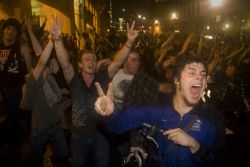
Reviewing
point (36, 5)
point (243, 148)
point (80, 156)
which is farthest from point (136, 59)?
point (36, 5)

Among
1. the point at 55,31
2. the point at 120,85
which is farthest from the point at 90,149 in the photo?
the point at 55,31

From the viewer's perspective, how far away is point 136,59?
5488 mm

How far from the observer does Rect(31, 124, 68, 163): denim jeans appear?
5480mm

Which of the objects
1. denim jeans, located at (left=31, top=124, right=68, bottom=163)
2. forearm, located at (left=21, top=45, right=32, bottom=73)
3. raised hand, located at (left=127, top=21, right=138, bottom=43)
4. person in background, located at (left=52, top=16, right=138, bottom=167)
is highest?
raised hand, located at (left=127, top=21, right=138, bottom=43)

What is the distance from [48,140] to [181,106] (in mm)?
3272

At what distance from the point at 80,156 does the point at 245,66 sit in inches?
302

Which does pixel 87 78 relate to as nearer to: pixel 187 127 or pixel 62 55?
pixel 62 55

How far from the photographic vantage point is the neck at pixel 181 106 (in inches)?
121

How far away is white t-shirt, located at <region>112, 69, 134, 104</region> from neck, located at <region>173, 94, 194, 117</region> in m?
2.20

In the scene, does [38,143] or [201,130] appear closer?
[201,130]

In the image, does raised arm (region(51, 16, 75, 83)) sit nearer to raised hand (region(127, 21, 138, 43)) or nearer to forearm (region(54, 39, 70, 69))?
forearm (region(54, 39, 70, 69))

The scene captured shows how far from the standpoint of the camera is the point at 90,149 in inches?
180

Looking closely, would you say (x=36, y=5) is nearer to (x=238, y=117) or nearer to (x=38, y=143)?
(x=238, y=117)

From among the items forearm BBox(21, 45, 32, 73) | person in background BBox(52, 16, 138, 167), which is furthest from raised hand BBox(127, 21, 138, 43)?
forearm BBox(21, 45, 32, 73)
